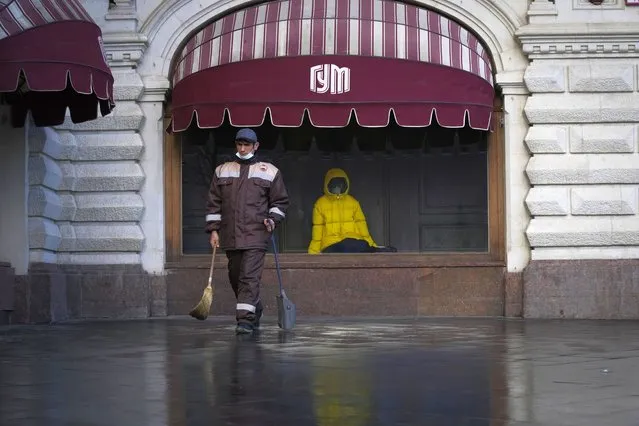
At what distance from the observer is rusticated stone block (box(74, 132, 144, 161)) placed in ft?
54.6

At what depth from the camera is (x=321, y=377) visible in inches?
329

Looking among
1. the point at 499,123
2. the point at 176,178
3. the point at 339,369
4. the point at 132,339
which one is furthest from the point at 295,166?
the point at 339,369

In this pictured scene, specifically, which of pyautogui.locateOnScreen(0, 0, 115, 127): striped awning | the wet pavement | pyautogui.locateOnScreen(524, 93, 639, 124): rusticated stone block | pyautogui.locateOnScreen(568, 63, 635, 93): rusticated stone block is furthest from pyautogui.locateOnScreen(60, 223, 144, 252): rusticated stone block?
pyautogui.locateOnScreen(568, 63, 635, 93): rusticated stone block

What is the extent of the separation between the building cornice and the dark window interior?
150 cm

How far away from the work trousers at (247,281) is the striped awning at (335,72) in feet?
10.5

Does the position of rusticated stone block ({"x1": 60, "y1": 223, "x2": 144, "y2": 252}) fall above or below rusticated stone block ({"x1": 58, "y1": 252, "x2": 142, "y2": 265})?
above

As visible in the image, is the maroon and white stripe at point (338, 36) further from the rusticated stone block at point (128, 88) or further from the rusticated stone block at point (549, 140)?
the rusticated stone block at point (549, 140)

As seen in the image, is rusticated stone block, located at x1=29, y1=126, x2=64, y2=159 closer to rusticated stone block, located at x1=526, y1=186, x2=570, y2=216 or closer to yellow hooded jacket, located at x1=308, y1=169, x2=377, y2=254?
yellow hooded jacket, located at x1=308, y1=169, x2=377, y2=254

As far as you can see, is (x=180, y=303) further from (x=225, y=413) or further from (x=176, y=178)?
(x=225, y=413)

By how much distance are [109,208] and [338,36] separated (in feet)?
12.0

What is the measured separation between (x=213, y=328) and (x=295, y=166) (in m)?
4.13

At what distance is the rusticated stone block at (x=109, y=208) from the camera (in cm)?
1661

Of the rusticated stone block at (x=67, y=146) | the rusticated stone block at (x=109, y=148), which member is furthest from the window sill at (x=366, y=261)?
the rusticated stone block at (x=67, y=146)

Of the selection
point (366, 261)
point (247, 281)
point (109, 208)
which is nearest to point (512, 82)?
point (366, 261)
